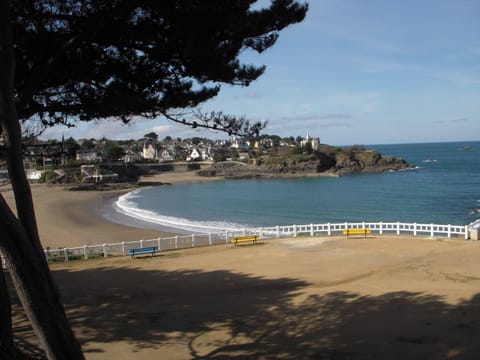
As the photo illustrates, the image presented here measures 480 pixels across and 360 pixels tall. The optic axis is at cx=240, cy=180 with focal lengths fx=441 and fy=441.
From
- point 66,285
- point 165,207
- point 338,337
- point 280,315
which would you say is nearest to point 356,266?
point 280,315

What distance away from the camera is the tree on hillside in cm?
759

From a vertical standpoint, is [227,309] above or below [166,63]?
below

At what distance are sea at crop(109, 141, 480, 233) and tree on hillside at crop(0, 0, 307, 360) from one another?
2409cm

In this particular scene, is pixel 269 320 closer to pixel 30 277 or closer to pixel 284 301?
pixel 284 301

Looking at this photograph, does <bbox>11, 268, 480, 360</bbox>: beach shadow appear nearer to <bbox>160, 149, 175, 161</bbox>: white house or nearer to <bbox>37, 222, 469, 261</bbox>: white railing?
<bbox>37, 222, 469, 261</bbox>: white railing

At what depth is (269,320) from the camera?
31.8 ft

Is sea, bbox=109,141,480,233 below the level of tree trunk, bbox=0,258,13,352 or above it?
below

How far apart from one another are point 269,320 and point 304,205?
127 ft

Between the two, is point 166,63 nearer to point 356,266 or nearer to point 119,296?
point 119,296

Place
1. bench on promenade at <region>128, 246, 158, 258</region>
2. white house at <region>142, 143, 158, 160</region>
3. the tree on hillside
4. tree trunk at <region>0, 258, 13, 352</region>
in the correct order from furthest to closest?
1. white house at <region>142, 143, 158, 160</region>
2. bench on promenade at <region>128, 246, 158, 258</region>
3. the tree on hillside
4. tree trunk at <region>0, 258, 13, 352</region>

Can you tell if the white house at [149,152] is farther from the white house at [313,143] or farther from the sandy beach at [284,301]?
the sandy beach at [284,301]

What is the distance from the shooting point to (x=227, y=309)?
35.1 ft

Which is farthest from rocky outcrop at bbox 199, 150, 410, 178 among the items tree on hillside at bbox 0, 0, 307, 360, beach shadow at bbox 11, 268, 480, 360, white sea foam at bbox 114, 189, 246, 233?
tree on hillside at bbox 0, 0, 307, 360

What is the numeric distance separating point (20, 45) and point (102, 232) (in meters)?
26.2
